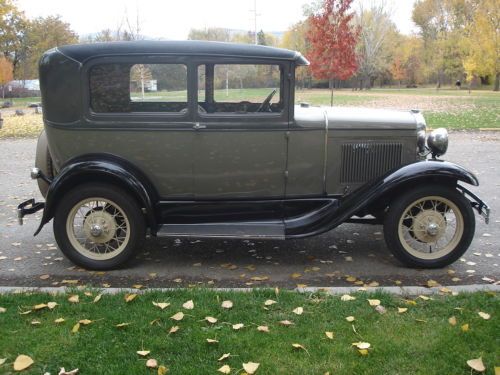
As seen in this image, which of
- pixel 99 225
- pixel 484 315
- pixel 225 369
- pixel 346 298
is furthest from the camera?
pixel 99 225

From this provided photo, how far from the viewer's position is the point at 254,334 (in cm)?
338

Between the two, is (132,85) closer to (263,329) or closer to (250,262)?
(250,262)

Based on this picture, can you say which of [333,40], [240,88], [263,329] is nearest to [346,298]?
[263,329]

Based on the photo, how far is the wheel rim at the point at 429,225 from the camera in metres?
4.75

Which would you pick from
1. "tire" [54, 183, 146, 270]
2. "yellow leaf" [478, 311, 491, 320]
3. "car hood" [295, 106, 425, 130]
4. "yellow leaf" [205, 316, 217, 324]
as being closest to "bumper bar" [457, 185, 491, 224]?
"car hood" [295, 106, 425, 130]

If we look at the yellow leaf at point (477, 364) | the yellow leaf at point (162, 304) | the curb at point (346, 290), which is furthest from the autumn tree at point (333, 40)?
the yellow leaf at point (477, 364)

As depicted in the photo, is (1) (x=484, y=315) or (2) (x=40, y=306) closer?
(1) (x=484, y=315)

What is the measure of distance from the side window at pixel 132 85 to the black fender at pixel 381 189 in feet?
5.47

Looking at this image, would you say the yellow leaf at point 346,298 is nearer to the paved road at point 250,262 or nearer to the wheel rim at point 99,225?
the paved road at point 250,262

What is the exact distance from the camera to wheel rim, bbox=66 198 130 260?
4809 millimetres

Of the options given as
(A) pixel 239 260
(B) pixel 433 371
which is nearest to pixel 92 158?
(A) pixel 239 260

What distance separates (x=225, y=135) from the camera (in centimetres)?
481

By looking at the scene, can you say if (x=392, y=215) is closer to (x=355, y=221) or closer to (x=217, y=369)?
(x=355, y=221)

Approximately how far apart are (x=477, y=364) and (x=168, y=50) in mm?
3628
